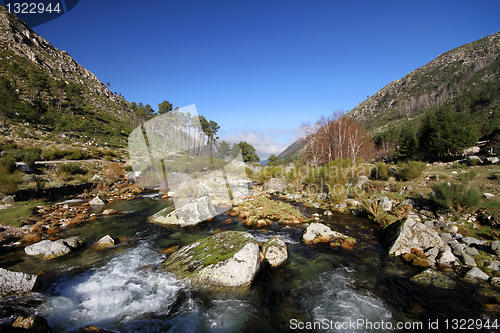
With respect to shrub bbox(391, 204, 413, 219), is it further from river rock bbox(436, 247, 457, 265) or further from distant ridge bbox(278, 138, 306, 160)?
distant ridge bbox(278, 138, 306, 160)

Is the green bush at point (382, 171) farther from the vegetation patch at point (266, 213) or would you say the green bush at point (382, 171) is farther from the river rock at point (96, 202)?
the river rock at point (96, 202)

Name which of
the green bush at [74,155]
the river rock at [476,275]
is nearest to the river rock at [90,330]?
the river rock at [476,275]

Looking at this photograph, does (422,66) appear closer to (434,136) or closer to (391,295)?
(434,136)

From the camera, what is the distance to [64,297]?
14.4ft

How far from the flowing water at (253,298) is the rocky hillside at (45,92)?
3972 centimetres

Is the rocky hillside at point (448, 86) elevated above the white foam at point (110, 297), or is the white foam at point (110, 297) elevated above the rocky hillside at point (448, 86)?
the rocky hillside at point (448, 86)

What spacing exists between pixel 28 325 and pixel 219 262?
3.40 m

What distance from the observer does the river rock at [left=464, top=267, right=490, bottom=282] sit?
4.81m

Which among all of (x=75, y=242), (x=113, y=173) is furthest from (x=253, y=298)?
(x=113, y=173)

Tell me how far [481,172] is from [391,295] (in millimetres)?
14114

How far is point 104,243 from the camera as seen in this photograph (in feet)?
23.6

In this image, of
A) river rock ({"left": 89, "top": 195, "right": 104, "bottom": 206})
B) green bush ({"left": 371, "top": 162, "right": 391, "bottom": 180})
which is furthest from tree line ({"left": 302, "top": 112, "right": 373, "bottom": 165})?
river rock ({"left": 89, "top": 195, "right": 104, "bottom": 206})

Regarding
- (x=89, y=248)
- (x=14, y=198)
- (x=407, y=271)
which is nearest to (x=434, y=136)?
(x=407, y=271)

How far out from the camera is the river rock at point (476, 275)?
4810 mm
